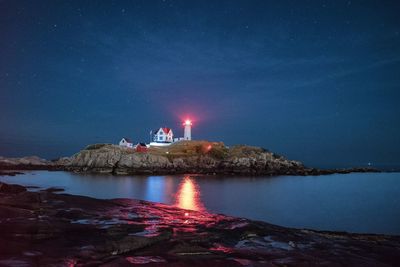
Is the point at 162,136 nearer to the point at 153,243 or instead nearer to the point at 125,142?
the point at 125,142

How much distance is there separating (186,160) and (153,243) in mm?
96262

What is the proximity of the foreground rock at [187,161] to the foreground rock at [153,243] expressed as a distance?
263ft

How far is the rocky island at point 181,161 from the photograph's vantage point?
10288cm

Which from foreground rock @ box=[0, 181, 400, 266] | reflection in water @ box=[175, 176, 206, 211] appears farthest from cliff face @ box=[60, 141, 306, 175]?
foreground rock @ box=[0, 181, 400, 266]

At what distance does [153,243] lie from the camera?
1387 cm

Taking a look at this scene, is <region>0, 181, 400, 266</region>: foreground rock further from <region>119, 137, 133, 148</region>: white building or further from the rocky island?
<region>119, 137, 133, 148</region>: white building

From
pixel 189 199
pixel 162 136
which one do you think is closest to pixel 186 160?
pixel 162 136

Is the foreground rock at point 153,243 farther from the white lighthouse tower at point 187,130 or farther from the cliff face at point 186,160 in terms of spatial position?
the white lighthouse tower at point 187,130

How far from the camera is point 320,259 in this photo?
13.0 meters

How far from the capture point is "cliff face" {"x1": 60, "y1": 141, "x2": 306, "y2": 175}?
10312 centimetres

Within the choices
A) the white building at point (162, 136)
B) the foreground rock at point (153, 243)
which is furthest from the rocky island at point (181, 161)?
the foreground rock at point (153, 243)

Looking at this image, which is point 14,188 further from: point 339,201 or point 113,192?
point 339,201

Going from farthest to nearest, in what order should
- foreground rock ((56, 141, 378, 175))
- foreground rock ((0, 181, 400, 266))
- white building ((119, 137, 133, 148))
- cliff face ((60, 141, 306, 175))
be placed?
white building ((119, 137, 133, 148))
cliff face ((60, 141, 306, 175))
foreground rock ((56, 141, 378, 175))
foreground rock ((0, 181, 400, 266))

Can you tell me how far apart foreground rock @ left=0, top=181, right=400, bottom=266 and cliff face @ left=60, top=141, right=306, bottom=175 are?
→ 264 ft
